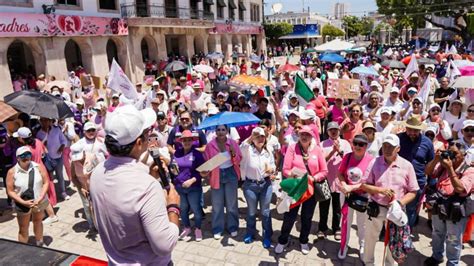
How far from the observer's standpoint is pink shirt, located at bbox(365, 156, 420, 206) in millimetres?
3768

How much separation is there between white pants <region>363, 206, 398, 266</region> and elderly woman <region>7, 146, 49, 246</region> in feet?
14.0

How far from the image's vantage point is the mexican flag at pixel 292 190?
4.28 m

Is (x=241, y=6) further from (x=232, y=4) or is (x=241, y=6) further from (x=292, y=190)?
(x=292, y=190)

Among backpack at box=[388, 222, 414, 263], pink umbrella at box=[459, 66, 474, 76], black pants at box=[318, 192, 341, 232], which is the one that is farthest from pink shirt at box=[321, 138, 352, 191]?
pink umbrella at box=[459, 66, 474, 76]

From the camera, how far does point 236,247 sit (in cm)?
502

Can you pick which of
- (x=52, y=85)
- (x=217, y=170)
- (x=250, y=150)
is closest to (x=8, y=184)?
(x=217, y=170)

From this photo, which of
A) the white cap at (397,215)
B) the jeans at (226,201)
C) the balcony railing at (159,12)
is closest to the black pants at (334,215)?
the jeans at (226,201)

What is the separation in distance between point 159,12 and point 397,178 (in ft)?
74.8

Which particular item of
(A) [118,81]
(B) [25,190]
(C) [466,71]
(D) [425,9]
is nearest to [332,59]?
(C) [466,71]

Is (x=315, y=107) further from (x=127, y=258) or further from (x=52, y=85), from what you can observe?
(x=52, y=85)

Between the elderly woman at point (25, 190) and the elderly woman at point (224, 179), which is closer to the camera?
the elderly woman at point (25, 190)

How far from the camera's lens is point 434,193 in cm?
409

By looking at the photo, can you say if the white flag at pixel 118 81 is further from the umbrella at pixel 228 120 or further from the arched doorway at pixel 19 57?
the arched doorway at pixel 19 57

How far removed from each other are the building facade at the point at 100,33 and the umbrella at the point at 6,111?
10.1 meters
